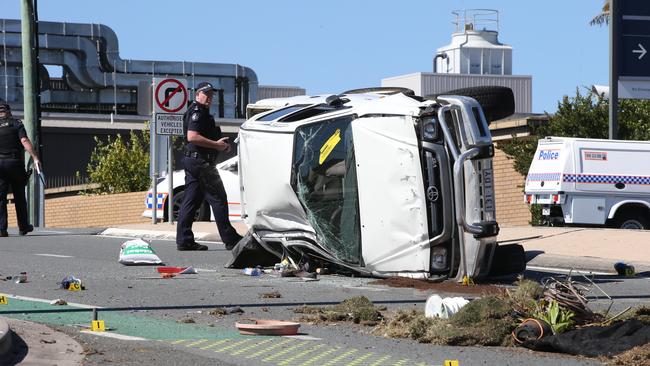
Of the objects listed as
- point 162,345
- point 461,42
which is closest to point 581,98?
point 162,345

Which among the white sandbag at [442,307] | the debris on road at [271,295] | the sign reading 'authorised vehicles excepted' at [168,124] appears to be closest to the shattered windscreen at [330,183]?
the debris on road at [271,295]

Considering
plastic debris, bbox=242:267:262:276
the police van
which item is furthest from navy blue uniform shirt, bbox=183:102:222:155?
the police van

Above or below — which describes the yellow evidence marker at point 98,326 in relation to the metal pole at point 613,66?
below

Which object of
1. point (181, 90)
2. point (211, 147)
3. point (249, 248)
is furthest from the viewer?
point (181, 90)

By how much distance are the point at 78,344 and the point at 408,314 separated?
2.25 metres

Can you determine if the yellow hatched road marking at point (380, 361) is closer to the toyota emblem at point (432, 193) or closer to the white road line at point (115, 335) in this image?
the white road line at point (115, 335)

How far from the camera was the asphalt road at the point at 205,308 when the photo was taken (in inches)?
276

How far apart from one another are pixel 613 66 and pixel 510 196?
30.0ft

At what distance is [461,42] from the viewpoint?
79688mm

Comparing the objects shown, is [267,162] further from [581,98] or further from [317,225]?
[581,98]

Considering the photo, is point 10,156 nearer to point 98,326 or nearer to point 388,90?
point 388,90

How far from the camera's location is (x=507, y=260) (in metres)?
11.9

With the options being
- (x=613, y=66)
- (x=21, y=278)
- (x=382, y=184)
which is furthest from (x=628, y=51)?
(x=21, y=278)

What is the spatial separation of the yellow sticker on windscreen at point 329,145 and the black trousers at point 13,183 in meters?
7.47
